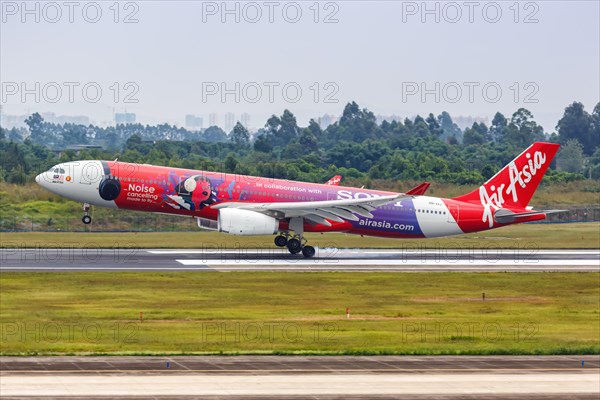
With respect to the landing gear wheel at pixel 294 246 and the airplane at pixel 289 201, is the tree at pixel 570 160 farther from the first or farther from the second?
the landing gear wheel at pixel 294 246

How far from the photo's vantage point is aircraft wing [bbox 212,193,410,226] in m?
61.6

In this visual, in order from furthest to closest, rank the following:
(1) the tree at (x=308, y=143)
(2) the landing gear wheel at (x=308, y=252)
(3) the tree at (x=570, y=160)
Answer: (1) the tree at (x=308, y=143)
(3) the tree at (x=570, y=160)
(2) the landing gear wheel at (x=308, y=252)

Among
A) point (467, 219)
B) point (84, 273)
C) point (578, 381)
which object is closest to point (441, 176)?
point (467, 219)

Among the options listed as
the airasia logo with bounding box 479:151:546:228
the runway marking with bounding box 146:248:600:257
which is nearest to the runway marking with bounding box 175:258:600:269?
the airasia logo with bounding box 479:151:546:228

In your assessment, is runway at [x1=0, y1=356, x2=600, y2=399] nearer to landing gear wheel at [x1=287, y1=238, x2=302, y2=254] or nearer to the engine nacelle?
the engine nacelle

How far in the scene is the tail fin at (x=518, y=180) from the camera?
6662 cm

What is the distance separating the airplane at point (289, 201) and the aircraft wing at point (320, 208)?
0.06 meters

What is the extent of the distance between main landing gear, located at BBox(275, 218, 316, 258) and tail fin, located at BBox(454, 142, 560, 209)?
1142 cm

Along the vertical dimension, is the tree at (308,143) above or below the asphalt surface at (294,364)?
above

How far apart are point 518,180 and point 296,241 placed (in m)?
14.2

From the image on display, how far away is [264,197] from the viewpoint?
208 feet

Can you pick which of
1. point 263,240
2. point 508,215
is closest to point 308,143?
point 263,240

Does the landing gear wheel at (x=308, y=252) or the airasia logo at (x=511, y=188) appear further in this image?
the airasia logo at (x=511, y=188)

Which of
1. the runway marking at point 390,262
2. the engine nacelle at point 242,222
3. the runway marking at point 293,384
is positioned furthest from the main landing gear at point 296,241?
the runway marking at point 293,384
